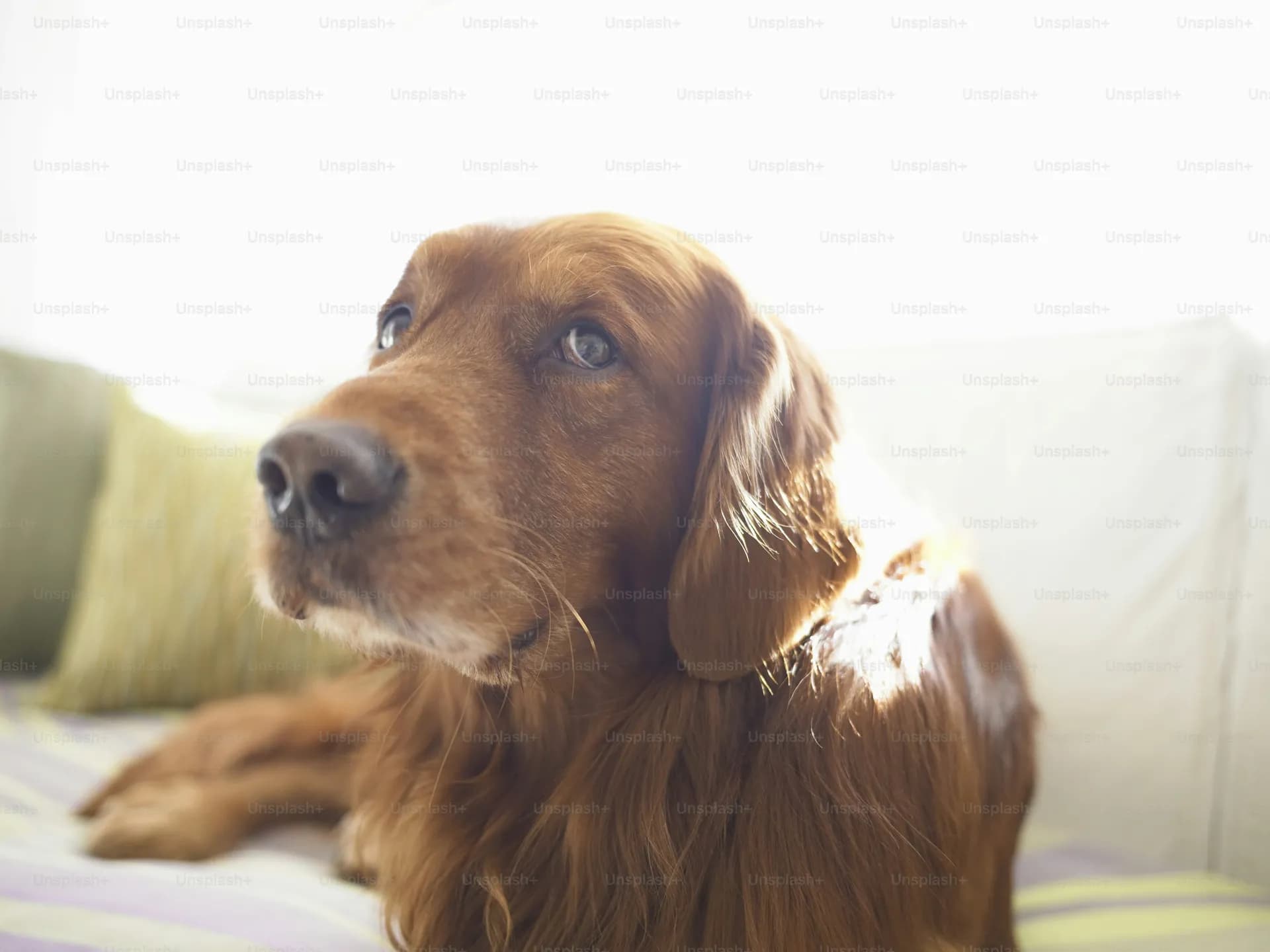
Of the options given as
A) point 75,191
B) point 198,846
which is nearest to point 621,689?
point 198,846

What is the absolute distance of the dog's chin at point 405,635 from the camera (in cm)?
111

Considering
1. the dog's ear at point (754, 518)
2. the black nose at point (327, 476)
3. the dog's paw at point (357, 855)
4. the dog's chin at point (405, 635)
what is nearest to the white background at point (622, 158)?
the dog's ear at point (754, 518)

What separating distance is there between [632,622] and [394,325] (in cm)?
70


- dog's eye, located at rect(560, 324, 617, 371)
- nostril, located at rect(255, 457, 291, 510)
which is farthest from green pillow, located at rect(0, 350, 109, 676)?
dog's eye, located at rect(560, 324, 617, 371)

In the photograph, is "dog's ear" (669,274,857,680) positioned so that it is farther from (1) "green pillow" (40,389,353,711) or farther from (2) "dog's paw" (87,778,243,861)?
(1) "green pillow" (40,389,353,711)

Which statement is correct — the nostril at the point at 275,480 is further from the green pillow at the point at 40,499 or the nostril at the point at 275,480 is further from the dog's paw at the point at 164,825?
the green pillow at the point at 40,499

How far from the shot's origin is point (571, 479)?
124 centimetres

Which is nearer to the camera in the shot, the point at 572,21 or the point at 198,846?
the point at 198,846

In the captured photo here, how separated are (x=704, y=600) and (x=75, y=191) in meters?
4.12

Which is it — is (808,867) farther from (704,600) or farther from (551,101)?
(551,101)

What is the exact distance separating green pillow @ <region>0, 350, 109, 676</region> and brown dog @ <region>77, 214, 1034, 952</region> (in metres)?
1.96

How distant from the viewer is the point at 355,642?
119 centimetres

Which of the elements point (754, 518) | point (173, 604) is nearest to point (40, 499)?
point (173, 604)

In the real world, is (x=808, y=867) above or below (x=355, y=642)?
below
